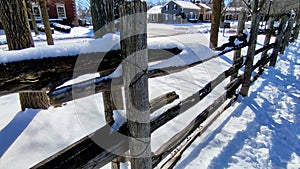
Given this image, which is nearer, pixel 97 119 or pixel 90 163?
pixel 90 163

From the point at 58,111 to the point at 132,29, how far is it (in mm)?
2869

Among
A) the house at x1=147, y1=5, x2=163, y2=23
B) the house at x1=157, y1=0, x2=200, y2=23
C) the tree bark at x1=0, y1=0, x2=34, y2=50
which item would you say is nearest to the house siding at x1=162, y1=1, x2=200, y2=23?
the house at x1=157, y1=0, x2=200, y2=23

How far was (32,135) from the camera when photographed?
2879 mm

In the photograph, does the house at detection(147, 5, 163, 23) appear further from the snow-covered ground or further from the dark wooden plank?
the dark wooden plank

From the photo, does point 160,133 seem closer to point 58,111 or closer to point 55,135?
point 55,135

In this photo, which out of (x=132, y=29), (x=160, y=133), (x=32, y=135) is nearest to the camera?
(x=132, y=29)

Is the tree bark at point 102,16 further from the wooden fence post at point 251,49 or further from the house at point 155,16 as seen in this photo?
the house at point 155,16

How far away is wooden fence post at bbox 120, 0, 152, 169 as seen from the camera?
1295mm

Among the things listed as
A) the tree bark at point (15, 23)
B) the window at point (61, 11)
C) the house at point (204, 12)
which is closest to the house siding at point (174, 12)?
the house at point (204, 12)

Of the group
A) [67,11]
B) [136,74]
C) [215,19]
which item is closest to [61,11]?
[67,11]

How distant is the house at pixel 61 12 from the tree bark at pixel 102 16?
943 inches

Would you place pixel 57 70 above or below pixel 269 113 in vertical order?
above

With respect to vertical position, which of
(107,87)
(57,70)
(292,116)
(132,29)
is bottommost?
(292,116)

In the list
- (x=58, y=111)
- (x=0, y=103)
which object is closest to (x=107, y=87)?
(x=58, y=111)
